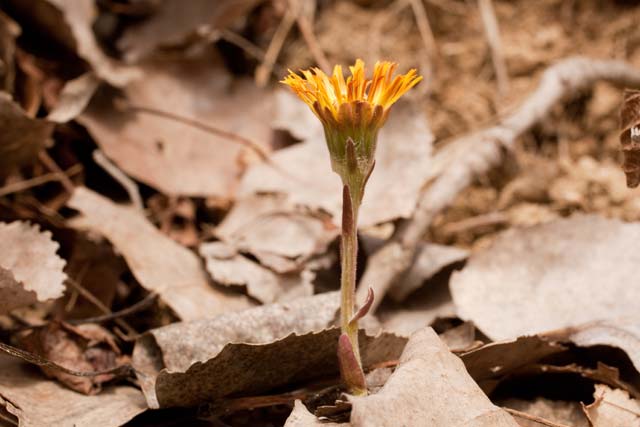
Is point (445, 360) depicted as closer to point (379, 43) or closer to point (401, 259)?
point (401, 259)

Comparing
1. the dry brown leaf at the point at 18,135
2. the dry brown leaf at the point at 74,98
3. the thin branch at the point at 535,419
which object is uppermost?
the dry brown leaf at the point at 74,98

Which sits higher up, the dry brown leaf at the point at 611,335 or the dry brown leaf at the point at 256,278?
the dry brown leaf at the point at 611,335

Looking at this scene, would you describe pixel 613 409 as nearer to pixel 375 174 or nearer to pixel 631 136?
pixel 631 136

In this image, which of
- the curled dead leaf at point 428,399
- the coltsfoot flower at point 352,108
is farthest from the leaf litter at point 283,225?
the coltsfoot flower at point 352,108

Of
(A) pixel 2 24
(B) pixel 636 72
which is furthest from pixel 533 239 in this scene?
(A) pixel 2 24

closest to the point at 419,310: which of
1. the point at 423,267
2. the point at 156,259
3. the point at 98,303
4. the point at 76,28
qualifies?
the point at 423,267

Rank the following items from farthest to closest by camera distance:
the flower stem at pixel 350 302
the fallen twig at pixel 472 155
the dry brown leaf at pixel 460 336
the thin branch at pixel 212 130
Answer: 1. the thin branch at pixel 212 130
2. the fallen twig at pixel 472 155
3. the dry brown leaf at pixel 460 336
4. the flower stem at pixel 350 302

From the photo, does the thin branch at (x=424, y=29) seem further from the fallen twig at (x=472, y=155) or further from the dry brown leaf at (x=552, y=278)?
the dry brown leaf at (x=552, y=278)
